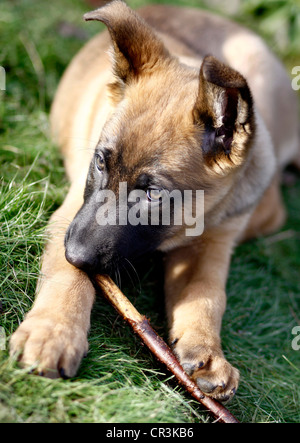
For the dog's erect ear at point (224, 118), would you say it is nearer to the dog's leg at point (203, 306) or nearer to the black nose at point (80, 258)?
the dog's leg at point (203, 306)

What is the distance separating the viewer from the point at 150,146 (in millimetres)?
2670

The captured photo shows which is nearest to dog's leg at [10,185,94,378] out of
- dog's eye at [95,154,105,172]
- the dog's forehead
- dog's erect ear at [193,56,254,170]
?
dog's eye at [95,154,105,172]

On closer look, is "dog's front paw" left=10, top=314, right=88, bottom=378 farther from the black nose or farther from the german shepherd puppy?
the black nose

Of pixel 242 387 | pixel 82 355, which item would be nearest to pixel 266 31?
pixel 242 387

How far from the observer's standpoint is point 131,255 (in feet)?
9.14

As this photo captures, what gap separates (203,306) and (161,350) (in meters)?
0.52

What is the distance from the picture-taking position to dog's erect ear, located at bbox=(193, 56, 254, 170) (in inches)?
103

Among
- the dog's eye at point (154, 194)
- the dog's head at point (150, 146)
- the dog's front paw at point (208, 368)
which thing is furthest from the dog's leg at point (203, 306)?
the dog's eye at point (154, 194)

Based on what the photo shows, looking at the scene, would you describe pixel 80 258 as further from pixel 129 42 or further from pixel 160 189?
pixel 129 42

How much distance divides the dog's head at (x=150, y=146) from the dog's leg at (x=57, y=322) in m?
0.12

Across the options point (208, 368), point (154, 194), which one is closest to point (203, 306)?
point (208, 368)

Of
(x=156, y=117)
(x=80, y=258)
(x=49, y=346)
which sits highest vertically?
(x=156, y=117)

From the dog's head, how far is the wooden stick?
18 cm

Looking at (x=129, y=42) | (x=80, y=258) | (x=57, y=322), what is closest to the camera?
(x=57, y=322)
